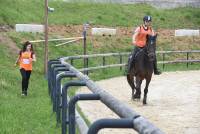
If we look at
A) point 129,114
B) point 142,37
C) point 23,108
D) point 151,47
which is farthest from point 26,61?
point 129,114

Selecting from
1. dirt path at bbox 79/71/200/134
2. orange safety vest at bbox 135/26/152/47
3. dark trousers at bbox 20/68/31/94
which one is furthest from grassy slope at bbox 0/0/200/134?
orange safety vest at bbox 135/26/152/47

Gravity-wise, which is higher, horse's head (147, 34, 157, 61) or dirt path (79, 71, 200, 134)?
horse's head (147, 34, 157, 61)

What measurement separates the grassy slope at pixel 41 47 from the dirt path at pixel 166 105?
1190 mm

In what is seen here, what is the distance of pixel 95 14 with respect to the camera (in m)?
40.1

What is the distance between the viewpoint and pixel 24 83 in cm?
1570

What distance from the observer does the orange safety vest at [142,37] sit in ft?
48.1

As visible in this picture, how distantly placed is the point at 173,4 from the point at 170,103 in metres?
35.6

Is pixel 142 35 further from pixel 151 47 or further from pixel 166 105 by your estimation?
pixel 166 105

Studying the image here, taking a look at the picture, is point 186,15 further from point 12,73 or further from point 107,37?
point 12,73

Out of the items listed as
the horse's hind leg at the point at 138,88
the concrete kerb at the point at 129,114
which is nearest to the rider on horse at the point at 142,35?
the horse's hind leg at the point at 138,88

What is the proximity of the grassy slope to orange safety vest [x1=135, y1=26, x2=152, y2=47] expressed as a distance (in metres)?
2.58

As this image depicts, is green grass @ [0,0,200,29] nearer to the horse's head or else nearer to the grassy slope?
the grassy slope

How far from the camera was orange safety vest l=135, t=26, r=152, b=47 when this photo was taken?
14.7 m

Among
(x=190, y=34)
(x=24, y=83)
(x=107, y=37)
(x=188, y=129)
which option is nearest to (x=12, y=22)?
(x=107, y=37)
